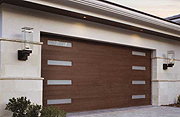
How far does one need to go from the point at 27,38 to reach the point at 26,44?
0.46ft

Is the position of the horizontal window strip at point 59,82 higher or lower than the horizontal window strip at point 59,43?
lower

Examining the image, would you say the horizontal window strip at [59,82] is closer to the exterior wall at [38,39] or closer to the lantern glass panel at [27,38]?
the exterior wall at [38,39]

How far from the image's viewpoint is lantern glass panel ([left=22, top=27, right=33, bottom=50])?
5.29m

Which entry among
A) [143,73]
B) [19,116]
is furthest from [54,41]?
[143,73]

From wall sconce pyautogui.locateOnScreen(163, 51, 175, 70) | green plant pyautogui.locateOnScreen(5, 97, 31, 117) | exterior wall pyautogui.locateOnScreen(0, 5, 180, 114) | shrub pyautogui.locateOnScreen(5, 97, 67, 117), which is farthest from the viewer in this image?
wall sconce pyautogui.locateOnScreen(163, 51, 175, 70)

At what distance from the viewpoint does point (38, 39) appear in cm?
570

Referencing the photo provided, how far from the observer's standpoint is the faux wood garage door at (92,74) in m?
6.23

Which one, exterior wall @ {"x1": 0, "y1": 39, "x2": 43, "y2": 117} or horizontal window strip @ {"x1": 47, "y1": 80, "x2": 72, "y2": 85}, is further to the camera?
horizontal window strip @ {"x1": 47, "y1": 80, "x2": 72, "y2": 85}

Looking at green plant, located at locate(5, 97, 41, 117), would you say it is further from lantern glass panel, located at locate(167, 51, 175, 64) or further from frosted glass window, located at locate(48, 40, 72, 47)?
lantern glass panel, located at locate(167, 51, 175, 64)

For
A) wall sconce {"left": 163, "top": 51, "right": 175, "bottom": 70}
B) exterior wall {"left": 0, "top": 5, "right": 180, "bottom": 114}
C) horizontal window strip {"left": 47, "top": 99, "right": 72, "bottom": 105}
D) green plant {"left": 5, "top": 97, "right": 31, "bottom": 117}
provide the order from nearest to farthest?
1. green plant {"left": 5, "top": 97, "right": 31, "bottom": 117}
2. exterior wall {"left": 0, "top": 5, "right": 180, "bottom": 114}
3. horizontal window strip {"left": 47, "top": 99, "right": 72, "bottom": 105}
4. wall sconce {"left": 163, "top": 51, "right": 175, "bottom": 70}

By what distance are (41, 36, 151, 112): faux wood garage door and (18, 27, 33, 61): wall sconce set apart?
0.69 m

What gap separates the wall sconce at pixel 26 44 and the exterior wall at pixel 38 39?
0.12 meters

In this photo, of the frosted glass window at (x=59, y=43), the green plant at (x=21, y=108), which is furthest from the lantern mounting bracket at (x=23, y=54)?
the frosted glass window at (x=59, y=43)

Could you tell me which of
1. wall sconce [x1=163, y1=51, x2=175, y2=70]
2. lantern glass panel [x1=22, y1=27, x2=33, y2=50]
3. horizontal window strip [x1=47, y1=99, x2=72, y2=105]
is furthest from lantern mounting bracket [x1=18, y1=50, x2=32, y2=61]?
wall sconce [x1=163, y1=51, x2=175, y2=70]
